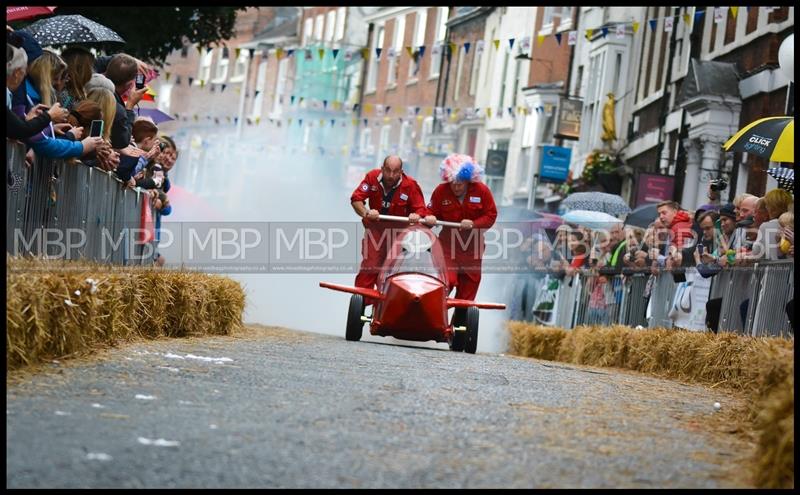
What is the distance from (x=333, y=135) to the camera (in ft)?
280

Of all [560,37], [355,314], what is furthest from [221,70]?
[355,314]

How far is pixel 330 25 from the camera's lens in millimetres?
88750

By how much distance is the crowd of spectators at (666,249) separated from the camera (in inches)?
532

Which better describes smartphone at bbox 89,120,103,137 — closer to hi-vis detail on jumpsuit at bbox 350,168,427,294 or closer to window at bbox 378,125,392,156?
hi-vis detail on jumpsuit at bbox 350,168,427,294

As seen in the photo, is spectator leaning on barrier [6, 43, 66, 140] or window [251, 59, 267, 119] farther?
window [251, 59, 267, 119]

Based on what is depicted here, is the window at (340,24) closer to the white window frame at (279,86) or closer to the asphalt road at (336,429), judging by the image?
the white window frame at (279,86)

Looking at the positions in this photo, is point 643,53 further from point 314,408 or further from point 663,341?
point 314,408

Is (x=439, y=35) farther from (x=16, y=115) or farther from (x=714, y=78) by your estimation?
(x=16, y=115)

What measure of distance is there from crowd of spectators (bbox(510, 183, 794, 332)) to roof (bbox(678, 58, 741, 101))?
15.1ft

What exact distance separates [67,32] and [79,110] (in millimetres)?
2435

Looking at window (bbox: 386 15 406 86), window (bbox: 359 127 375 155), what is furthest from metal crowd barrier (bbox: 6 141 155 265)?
window (bbox: 359 127 375 155)

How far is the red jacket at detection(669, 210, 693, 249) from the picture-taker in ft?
53.9

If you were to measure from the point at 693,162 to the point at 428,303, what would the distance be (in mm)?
16893

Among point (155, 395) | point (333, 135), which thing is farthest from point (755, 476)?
point (333, 135)
